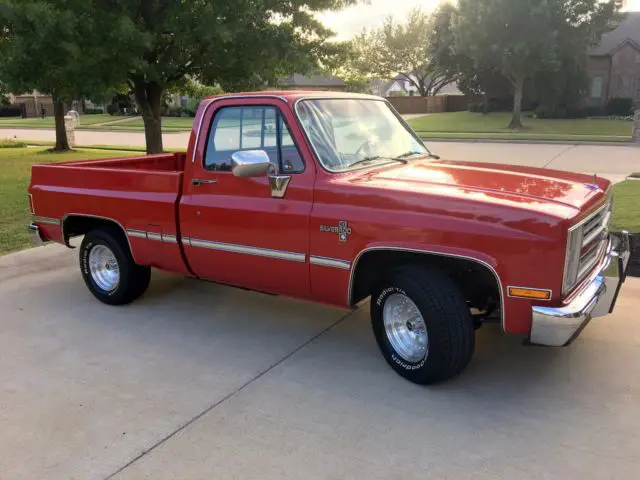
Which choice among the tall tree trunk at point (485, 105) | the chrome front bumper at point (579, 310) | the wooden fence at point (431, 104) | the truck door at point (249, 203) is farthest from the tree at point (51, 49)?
the wooden fence at point (431, 104)

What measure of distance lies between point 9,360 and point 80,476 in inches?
72.1

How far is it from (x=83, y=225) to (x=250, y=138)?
2435 millimetres

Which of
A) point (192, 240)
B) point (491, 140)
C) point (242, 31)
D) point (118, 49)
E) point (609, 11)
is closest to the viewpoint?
point (192, 240)

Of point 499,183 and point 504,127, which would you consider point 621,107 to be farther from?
point 499,183

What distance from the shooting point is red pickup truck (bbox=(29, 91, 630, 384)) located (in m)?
3.49

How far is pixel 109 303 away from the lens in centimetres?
572

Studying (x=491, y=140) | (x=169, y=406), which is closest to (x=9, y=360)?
(x=169, y=406)

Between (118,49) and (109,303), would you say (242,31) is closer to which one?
(118,49)

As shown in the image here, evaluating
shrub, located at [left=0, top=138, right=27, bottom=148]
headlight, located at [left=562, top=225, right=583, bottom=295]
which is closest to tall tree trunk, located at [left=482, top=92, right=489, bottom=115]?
shrub, located at [left=0, top=138, right=27, bottom=148]

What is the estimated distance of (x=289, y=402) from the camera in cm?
387

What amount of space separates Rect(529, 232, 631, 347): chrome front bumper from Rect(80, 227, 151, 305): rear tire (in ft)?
11.9

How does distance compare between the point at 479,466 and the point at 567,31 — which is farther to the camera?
the point at 567,31

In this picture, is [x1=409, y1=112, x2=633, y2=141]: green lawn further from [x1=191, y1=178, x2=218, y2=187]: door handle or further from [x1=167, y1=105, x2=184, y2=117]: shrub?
[x1=191, y1=178, x2=218, y2=187]: door handle

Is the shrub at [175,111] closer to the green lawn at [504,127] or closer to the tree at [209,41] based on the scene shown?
the green lawn at [504,127]
